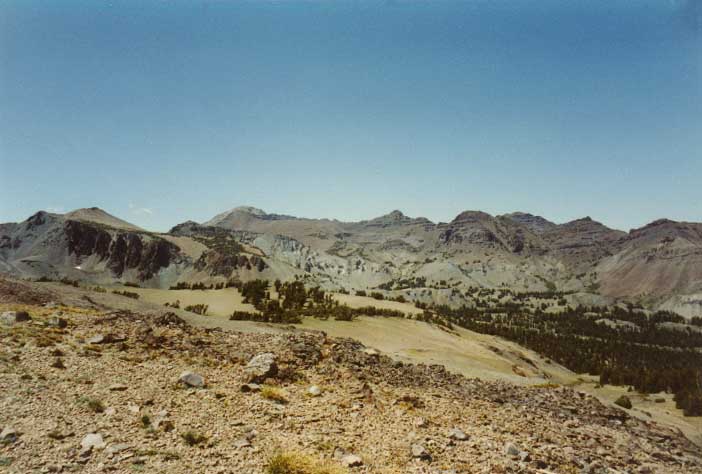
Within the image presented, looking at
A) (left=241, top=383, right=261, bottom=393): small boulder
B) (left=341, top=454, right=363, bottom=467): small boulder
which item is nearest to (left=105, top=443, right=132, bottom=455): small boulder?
(left=241, top=383, right=261, bottom=393): small boulder

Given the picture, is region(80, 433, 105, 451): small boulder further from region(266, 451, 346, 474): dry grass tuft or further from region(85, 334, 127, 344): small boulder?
region(85, 334, 127, 344): small boulder

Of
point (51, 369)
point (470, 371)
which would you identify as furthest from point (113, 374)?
point (470, 371)

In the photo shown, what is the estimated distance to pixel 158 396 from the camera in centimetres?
1370

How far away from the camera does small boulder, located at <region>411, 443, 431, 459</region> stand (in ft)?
39.3

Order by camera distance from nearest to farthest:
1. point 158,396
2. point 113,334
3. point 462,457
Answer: point 462,457 < point 158,396 < point 113,334

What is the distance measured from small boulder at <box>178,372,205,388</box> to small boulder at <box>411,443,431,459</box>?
845 centimetres

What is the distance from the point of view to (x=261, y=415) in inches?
530

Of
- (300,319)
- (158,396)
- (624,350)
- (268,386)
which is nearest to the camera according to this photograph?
(158,396)

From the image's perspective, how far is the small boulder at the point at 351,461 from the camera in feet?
36.2

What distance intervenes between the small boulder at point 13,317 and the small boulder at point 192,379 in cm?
1090

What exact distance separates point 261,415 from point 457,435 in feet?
22.9

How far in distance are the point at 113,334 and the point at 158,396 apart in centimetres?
788

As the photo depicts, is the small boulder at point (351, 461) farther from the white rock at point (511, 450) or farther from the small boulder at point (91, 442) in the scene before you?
the small boulder at point (91, 442)

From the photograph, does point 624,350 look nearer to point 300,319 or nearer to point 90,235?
point 300,319
